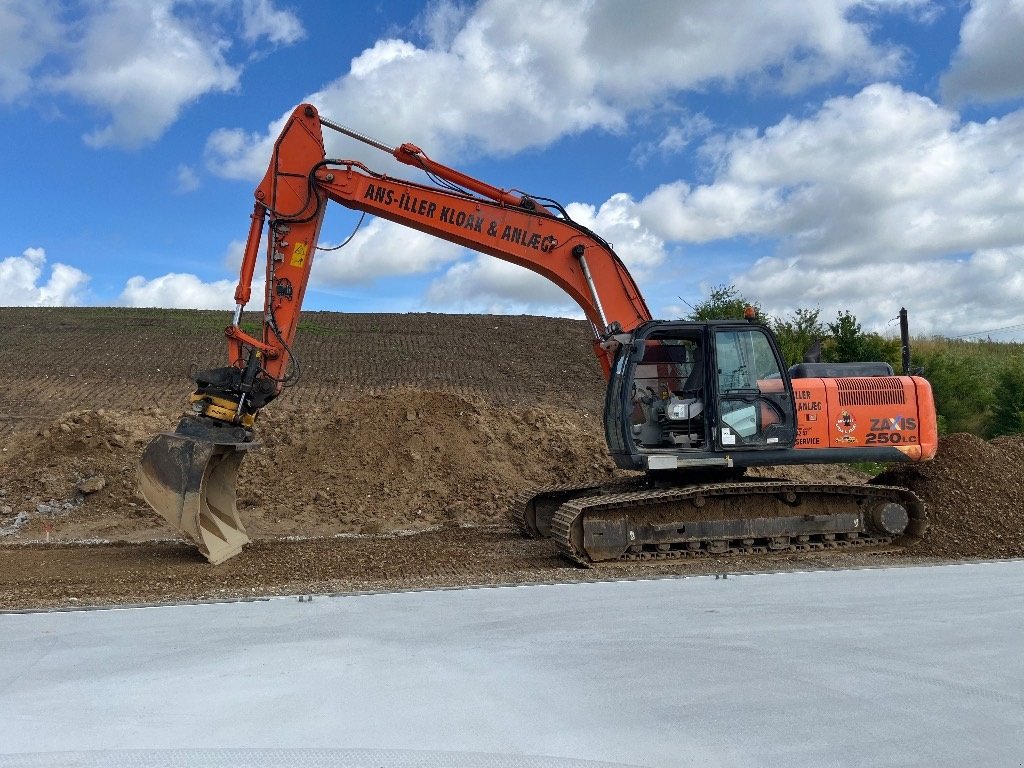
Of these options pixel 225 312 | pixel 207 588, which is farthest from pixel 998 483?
pixel 225 312

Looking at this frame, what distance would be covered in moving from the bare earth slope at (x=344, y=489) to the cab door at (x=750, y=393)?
4.05 ft

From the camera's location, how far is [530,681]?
4.20m

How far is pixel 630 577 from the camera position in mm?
7977

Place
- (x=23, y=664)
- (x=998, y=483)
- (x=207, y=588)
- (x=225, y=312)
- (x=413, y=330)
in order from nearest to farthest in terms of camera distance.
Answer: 1. (x=23, y=664)
2. (x=207, y=588)
3. (x=998, y=483)
4. (x=413, y=330)
5. (x=225, y=312)

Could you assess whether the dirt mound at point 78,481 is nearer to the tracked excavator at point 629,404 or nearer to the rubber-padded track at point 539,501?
the tracked excavator at point 629,404

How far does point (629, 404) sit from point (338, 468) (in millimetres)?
5754

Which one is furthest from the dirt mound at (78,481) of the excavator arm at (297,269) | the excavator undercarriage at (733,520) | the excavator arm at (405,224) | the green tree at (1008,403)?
the green tree at (1008,403)

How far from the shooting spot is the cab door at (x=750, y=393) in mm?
8727

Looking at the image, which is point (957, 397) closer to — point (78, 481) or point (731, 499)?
point (731, 499)

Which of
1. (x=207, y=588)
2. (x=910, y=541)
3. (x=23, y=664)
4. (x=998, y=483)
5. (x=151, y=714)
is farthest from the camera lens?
(x=998, y=483)

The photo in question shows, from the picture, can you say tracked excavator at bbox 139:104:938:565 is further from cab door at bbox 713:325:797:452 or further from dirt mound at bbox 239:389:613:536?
dirt mound at bbox 239:389:613:536

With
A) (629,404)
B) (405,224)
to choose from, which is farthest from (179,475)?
(629,404)

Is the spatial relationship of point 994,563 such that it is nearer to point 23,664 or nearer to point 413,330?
point 23,664

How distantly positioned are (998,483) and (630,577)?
5.05 m
